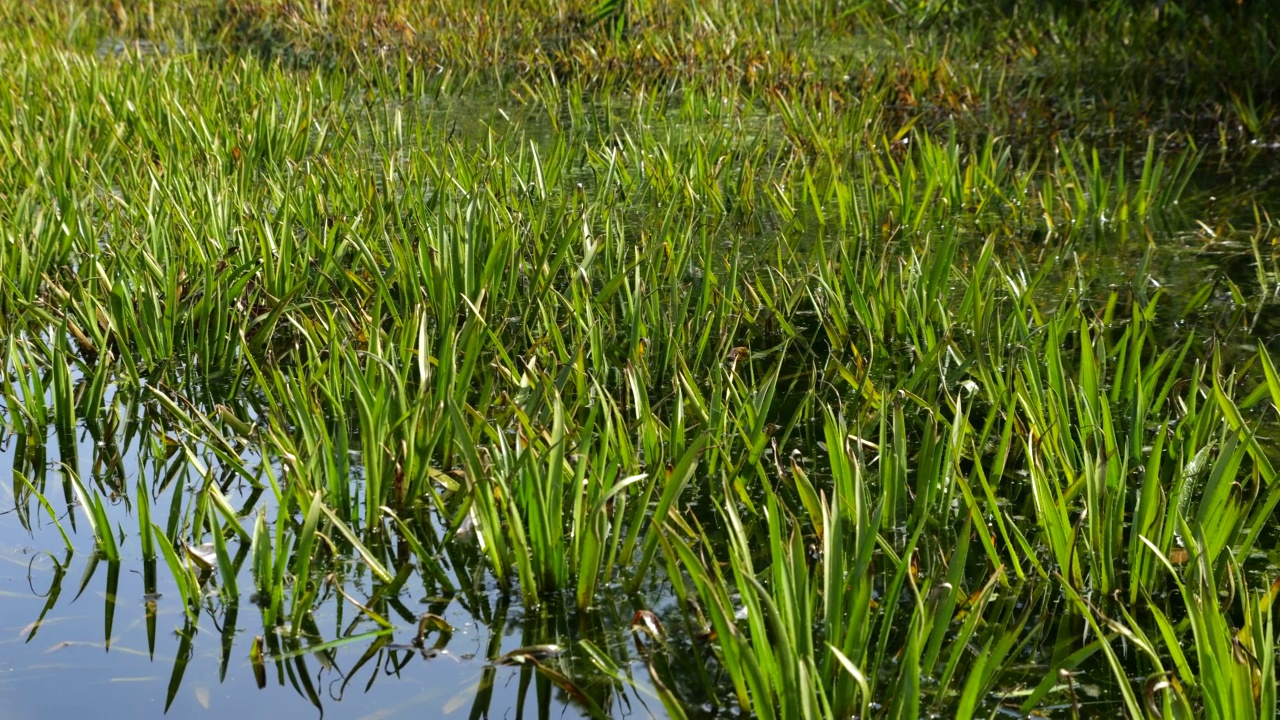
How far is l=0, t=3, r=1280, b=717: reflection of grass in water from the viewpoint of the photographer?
1.42 meters

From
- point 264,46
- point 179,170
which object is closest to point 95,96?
point 179,170

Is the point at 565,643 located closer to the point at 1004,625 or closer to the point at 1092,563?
the point at 1004,625

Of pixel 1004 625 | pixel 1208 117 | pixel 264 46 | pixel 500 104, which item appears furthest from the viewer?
pixel 264 46

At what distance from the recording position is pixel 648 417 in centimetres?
175

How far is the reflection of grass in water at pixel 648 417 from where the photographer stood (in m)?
1.42

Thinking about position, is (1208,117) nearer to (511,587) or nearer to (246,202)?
(246,202)

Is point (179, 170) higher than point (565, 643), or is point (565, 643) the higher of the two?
point (179, 170)

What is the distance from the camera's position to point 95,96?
14.0ft

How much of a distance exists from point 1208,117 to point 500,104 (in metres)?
2.73

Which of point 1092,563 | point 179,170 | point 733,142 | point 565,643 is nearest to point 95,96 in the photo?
point 179,170

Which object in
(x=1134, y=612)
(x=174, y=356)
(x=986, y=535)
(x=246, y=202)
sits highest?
(x=246, y=202)

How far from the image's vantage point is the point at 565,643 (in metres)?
1.51

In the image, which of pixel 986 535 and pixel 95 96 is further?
pixel 95 96

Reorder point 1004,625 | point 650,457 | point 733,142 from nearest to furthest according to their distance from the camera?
point 1004,625
point 650,457
point 733,142
